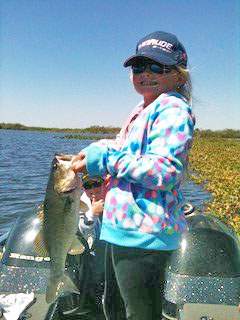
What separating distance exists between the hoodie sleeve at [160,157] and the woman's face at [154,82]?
0.23 m

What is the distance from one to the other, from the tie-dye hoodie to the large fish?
0.14 meters

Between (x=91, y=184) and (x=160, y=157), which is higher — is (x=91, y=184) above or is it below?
below

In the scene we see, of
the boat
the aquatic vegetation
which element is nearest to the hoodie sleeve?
the boat

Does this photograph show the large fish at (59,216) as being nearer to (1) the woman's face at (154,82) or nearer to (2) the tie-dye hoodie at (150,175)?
(2) the tie-dye hoodie at (150,175)

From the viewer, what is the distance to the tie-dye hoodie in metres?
2.61

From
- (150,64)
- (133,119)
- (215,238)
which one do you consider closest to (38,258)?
(215,238)

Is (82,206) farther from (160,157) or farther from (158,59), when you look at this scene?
(158,59)

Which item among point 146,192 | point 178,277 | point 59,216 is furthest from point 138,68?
point 178,277

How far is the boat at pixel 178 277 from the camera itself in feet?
13.6

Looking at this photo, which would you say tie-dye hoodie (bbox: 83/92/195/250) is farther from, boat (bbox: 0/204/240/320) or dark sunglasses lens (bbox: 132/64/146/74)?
boat (bbox: 0/204/240/320)

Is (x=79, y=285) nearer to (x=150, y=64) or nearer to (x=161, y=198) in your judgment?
(x=161, y=198)

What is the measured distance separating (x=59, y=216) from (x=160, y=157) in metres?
0.74

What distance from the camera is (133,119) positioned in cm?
308

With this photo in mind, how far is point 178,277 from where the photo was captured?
4.42 meters
